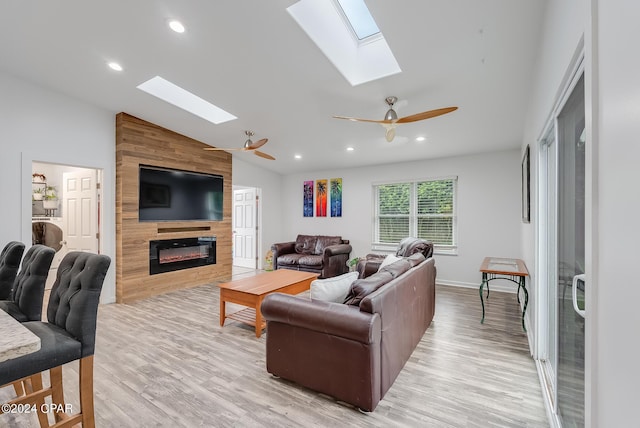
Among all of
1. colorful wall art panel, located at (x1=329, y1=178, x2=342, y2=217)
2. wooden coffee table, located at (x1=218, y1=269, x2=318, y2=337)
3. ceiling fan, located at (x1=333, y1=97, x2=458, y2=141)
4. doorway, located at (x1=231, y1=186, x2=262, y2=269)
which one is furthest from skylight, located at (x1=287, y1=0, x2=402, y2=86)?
doorway, located at (x1=231, y1=186, x2=262, y2=269)

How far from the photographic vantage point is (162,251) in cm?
501

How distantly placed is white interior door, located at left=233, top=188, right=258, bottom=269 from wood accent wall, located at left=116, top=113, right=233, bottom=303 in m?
1.74

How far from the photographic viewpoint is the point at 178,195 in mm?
5215

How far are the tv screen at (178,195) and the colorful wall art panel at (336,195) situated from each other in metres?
2.51

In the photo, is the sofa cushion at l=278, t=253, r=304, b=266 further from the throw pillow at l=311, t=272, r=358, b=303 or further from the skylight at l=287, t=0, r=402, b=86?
the skylight at l=287, t=0, r=402, b=86

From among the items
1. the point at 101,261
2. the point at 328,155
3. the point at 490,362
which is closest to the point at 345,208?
the point at 328,155

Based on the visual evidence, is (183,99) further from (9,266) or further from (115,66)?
(9,266)

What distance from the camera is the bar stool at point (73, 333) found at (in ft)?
4.62

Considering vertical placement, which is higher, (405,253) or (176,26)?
(176,26)

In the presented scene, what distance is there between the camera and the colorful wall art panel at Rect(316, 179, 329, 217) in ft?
22.8

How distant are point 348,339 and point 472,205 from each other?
4.37 metres

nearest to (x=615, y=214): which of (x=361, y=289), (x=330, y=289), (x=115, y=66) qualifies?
(x=361, y=289)

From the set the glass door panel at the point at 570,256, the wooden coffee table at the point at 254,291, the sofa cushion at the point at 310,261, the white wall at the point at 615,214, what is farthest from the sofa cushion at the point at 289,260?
the white wall at the point at 615,214

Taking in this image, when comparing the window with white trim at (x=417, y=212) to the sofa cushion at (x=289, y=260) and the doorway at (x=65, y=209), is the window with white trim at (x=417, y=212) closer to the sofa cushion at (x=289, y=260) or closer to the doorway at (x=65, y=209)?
the sofa cushion at (x=289, y=260)
